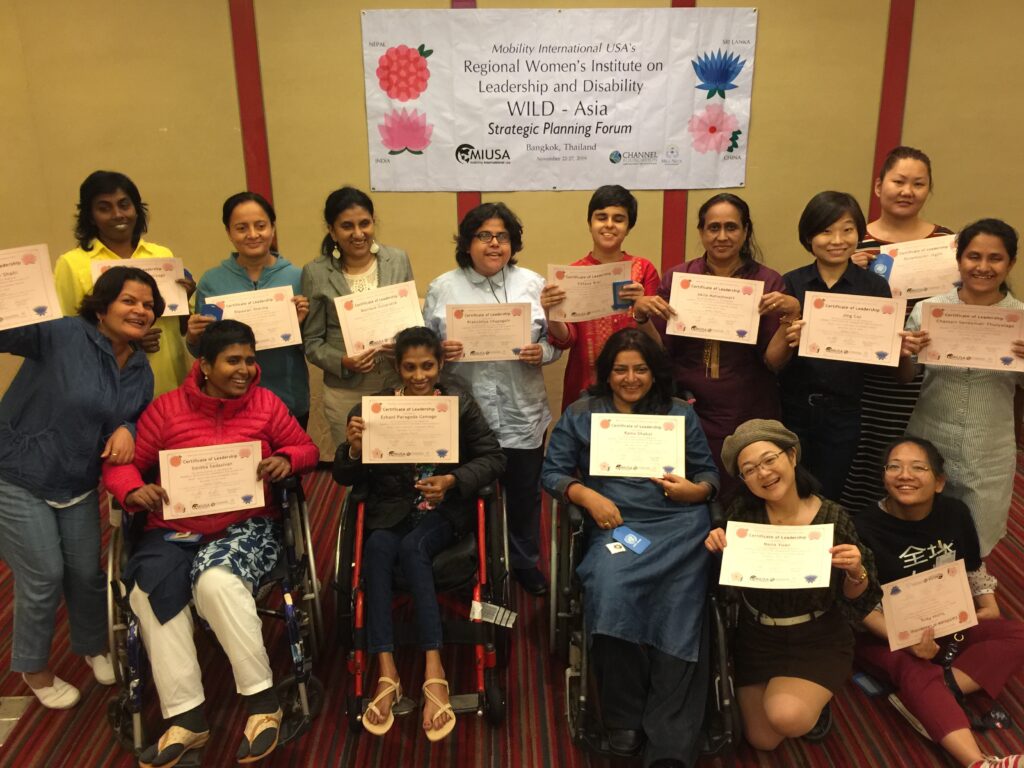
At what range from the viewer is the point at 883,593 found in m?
2.45

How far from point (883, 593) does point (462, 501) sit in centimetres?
151

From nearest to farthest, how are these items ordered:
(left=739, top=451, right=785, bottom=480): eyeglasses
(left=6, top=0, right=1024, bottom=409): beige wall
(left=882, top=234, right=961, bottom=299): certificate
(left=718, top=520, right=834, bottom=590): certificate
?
(left=718, top=520, right=834, bottom=590): certificate, (left=739, top=451, right=785, bottom=480): eyeglasses, (left=882, top=234, right=961, bottom=299): certificate, (left=6, top=0, right=1024, bottom=409): beige wall

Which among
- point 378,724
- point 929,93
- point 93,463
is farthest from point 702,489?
point 929,93

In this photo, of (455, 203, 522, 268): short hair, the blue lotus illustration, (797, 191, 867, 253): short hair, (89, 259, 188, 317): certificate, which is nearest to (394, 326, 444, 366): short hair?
(455, 203, 522, 268): short hair

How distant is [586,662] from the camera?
88.6 inches

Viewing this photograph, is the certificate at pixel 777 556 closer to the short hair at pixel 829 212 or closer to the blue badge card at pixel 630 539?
the blue badge card at pixel 630 539

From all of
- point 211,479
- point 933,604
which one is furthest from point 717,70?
point 211,479

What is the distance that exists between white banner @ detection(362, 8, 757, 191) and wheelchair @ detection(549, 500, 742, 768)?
102 inches

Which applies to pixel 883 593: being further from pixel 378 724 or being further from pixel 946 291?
pixel 378 724

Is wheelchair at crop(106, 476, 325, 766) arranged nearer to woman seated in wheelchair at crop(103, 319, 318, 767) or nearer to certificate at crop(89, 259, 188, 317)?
woman seated in wheelchair at crop(103, 319, 318, 767)

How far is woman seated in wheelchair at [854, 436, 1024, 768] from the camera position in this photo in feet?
8.03

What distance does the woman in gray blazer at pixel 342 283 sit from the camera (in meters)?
2.81

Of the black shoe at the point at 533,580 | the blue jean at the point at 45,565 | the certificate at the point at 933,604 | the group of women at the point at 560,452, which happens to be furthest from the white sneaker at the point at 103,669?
the certificate at the point at 933,604

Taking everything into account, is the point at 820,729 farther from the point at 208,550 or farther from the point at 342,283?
the point at 342,283
